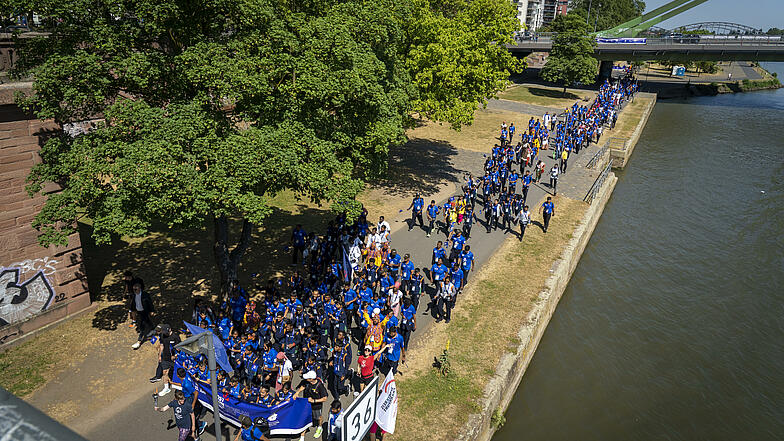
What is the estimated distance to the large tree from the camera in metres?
10.5

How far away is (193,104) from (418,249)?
1047 centimetres

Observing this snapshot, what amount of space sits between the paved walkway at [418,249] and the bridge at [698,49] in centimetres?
3125

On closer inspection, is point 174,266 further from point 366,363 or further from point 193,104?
point 366,363

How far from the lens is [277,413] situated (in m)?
10.4

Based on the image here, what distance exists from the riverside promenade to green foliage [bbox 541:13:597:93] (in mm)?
19901

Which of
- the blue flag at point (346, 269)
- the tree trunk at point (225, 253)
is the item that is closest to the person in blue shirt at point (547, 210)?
the blue flag at point (346, 269)

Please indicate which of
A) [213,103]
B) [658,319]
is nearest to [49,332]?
[213,103]

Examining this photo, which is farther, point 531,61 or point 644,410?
point 531,61

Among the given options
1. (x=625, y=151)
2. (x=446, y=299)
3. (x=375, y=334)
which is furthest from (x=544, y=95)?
(x=375, y=334)

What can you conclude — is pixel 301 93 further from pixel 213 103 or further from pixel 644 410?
pixel 644 410

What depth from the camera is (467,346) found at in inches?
552

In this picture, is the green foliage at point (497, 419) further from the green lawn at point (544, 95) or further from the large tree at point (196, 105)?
the green lawn at point (544, 95)

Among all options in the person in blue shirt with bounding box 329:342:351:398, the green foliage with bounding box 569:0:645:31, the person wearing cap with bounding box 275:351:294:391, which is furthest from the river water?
the green foliage with bounding box 569:0:645:31

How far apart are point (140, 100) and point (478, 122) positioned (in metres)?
33.3
